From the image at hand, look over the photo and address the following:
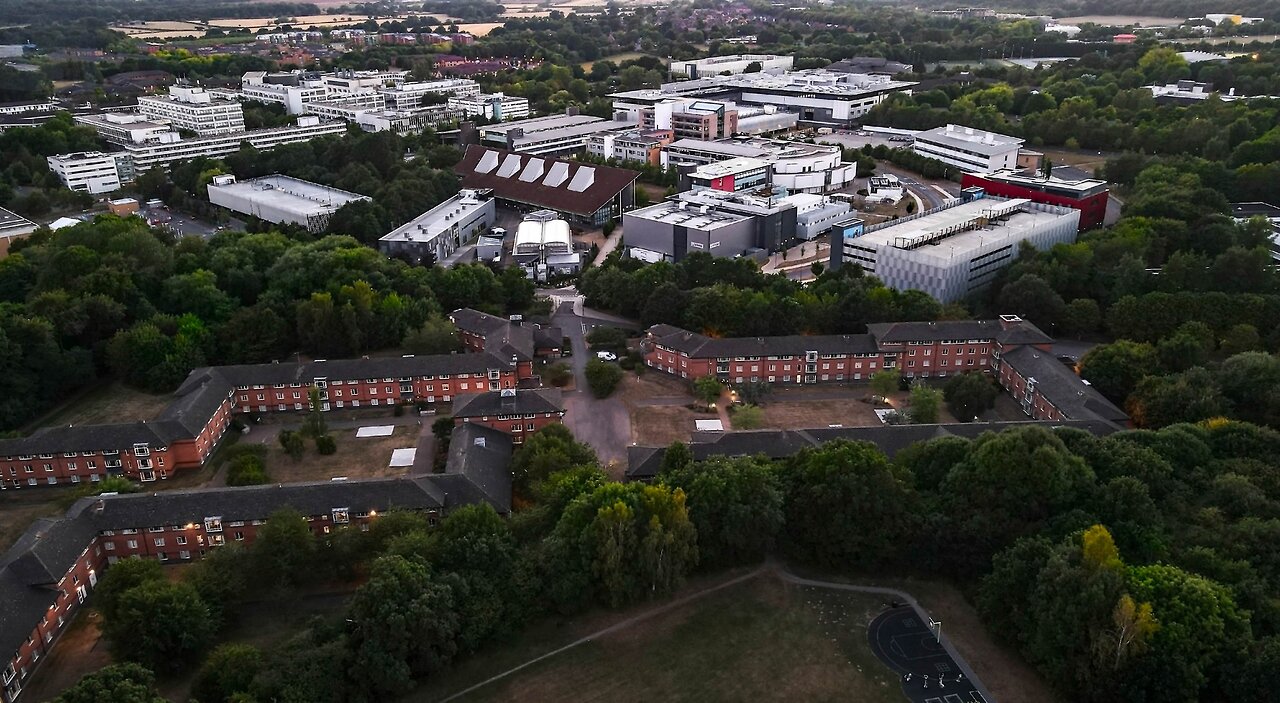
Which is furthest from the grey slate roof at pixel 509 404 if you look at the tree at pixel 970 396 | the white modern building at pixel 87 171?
the white modern building at pixel 87 171

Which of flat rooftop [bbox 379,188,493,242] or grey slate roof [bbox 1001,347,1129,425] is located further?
flat rooftop [bbox 379,188,493,242]

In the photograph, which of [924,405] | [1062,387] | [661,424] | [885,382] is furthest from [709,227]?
[1062,387]

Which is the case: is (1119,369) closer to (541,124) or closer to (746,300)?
(746,300)

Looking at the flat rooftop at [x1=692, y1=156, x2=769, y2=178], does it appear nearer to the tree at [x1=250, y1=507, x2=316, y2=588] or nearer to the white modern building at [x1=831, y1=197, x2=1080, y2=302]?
the white modern building at [x1=831, y1=197, x2=1080, y2=302]

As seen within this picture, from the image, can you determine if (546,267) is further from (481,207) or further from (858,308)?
(858,308)

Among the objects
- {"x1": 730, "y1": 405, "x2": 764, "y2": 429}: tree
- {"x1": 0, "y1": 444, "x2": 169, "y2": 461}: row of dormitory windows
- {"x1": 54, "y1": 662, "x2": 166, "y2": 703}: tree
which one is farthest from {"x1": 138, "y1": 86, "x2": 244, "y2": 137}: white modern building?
{"x1": 54, "y1": 662, "x2": 166, "y2": 703}: tree

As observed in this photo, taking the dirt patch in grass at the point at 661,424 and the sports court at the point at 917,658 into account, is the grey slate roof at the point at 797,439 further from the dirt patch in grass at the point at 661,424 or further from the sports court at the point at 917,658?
the sports court at the point at 917,658
